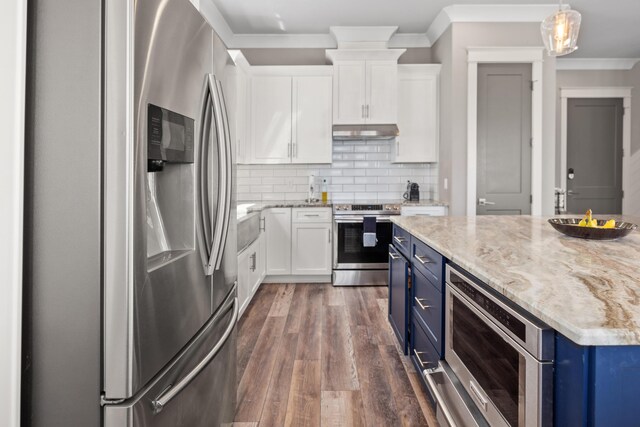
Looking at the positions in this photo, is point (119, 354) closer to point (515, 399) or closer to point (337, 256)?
point (515, 399)

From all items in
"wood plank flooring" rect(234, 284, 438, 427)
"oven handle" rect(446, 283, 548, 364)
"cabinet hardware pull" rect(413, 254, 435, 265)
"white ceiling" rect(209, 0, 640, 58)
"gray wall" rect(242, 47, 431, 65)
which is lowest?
"wood plank flooring" rect(234, 284, 438, 427)

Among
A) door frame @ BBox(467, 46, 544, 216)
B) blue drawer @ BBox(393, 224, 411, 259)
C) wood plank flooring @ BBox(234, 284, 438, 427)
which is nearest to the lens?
wood plank flooring @ BBox(234, 284, 438, 427)

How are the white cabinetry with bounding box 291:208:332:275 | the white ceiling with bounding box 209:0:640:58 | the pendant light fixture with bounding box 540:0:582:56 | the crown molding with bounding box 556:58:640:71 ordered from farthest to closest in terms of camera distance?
the crown molding with bounding box 556:58:640:71 → the white cabinetry with bounding box 291:208:332:275 → the white ceiling with bounding box 209:0:640:58 → the pendant light fixture with bounding box 540:0:582:56

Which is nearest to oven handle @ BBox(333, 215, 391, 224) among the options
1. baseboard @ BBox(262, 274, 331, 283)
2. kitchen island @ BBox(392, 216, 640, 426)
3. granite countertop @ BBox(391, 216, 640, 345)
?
baseboard @ BBox(262, 274, 331, 283)

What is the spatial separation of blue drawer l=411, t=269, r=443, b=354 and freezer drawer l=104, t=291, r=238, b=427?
882 mm

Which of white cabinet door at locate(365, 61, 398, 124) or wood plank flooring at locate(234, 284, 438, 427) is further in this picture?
white cabinet door at locate(365, 61, 398, 124)

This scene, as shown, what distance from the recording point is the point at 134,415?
940mm

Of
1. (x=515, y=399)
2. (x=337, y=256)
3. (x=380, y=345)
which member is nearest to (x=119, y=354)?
(x=515, y=399)

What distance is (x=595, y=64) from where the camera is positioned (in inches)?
223

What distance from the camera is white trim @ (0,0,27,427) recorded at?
84 cm

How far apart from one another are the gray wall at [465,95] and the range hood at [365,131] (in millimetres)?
602

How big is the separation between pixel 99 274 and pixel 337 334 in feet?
7.43

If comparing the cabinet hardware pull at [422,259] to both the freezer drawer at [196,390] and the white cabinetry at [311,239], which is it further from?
the white cabinetry at [311,239]

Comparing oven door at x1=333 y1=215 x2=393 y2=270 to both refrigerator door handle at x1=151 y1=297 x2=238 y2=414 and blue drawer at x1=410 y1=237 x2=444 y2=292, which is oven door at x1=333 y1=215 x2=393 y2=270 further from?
refrigerator door handle at x1=151 y1=297 x2=238 y2=414
